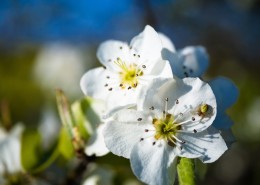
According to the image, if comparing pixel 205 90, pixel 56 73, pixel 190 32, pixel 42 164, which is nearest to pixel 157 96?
pixel 205 90

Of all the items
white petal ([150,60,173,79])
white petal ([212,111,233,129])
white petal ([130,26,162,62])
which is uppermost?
white petal ([130,26,162,62])

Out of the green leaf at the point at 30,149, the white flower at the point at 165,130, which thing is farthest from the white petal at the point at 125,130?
the green leaf at the point at 30,149

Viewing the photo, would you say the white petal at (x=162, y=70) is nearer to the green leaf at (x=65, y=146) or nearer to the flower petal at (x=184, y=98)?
the flower petal at (x=184, y=98)

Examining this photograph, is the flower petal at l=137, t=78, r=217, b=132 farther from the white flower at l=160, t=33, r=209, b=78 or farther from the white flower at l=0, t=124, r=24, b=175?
the white flower at l=0, t=124, r=24, b=175

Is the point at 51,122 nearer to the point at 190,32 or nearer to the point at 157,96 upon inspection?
the point at 157,96

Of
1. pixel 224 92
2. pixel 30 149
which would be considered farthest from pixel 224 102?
pixel 30 149

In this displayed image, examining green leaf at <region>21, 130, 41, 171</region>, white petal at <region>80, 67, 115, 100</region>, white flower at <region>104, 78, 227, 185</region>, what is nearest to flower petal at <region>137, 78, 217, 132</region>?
white flower at <region>104, 78, 227, 185</region>

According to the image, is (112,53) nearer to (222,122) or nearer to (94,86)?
(94,86)
